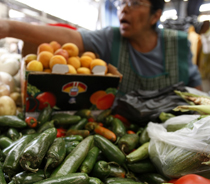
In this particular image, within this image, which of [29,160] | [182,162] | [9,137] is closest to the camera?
[29,160]

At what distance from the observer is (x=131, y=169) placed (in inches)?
36.5

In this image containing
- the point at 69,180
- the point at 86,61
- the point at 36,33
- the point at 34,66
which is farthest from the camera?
the point at 36,33

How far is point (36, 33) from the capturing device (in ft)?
5.40

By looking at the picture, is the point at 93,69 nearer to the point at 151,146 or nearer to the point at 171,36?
the point at 151,146

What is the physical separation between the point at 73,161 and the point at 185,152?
20.4 inches

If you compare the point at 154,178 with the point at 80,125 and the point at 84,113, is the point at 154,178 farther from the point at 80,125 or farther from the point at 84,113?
the point at 84,113

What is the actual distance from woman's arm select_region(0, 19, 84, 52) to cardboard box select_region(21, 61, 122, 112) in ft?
1.26

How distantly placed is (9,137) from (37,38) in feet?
3.21

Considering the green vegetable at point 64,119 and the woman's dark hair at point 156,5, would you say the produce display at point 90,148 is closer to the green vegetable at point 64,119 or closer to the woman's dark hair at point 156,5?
the green vegetable at point 64,119

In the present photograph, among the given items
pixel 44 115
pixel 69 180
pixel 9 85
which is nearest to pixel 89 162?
pixel 69 180

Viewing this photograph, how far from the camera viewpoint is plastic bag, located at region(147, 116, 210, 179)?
2.66 feet

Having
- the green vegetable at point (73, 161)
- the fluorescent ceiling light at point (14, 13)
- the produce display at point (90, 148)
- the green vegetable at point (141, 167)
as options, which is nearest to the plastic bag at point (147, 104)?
the produce display at point (90, 148)

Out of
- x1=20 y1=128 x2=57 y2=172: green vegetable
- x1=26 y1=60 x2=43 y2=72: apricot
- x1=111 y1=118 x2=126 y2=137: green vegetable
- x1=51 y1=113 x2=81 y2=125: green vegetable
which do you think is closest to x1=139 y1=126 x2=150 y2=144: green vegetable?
x1=111 y1=118 x2=126 y2=137: green vegetable

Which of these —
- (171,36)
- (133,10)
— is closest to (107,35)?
(133,10)
